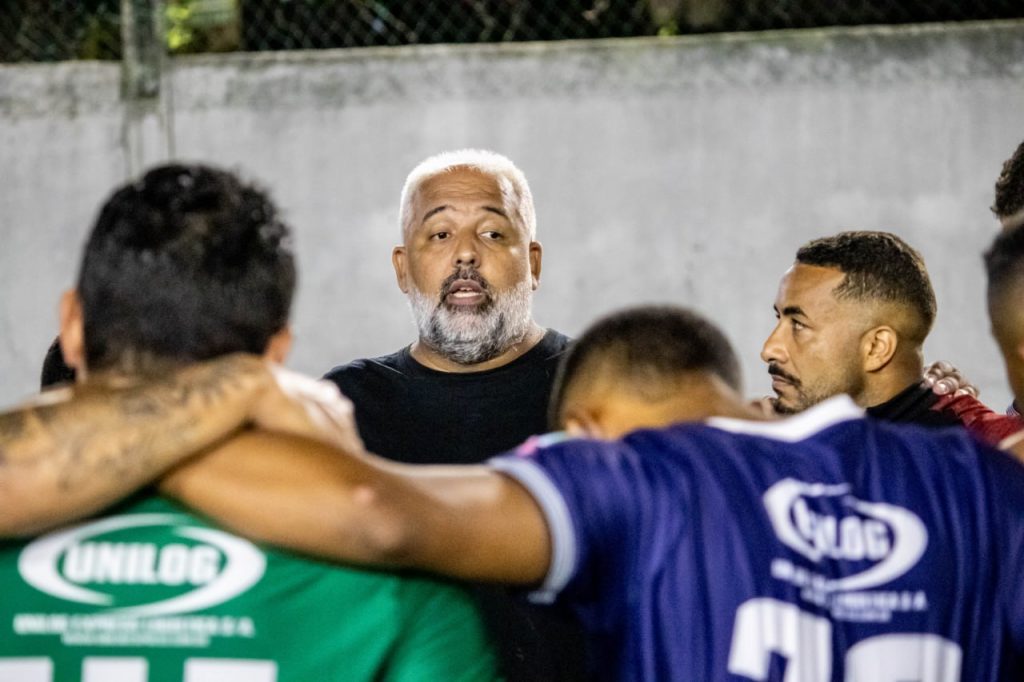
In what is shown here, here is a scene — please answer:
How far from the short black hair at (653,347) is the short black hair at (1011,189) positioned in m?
1.60

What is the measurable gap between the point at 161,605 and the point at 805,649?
2.73 ft

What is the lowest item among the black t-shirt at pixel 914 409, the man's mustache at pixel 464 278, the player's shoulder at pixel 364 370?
the black t-shirt at pixel 914 409

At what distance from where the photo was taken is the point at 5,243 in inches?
226

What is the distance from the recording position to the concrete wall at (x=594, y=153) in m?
5.27

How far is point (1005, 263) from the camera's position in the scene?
1.85 m

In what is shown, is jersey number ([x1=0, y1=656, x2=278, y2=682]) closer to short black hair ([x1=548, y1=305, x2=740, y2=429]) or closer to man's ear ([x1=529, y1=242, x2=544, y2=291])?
short black hair ([x1=548, y1=305, x2=740, y2=429])

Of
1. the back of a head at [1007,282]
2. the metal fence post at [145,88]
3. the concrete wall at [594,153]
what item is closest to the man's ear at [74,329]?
the back of a head at [1007,282]

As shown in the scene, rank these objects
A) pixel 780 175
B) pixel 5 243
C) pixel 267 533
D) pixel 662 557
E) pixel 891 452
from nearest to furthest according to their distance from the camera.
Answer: pixel 267 533, pixel 662 557, pixel 891 452, pixel 780 175, pixel 5 243

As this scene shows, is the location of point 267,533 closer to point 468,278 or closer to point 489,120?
point 468,278

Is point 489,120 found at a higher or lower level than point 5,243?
higher

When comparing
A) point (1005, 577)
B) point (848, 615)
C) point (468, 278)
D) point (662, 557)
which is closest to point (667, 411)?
point (662, 557)

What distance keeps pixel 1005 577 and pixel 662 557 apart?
0.52 m

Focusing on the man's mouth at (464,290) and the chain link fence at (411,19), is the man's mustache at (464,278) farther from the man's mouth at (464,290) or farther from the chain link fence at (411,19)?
the chain link fence at (411,19)

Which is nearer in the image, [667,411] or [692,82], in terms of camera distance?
[667,411]
